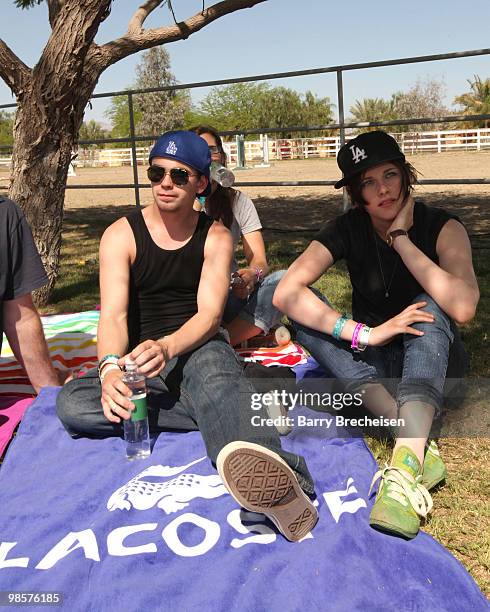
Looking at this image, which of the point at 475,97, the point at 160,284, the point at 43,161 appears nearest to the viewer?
the point at 160,284

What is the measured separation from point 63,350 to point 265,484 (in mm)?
2210

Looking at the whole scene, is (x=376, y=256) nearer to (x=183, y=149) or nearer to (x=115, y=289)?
(x=183, y=149)

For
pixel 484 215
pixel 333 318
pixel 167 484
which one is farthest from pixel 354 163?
pixel 484 215

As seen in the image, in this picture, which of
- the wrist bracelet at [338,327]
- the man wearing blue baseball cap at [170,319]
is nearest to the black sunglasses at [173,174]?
the man wearing blue baseball cap at [170,319]

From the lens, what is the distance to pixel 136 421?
2574 mm

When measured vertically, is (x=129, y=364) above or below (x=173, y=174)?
below

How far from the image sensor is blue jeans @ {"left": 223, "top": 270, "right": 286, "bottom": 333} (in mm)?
3580

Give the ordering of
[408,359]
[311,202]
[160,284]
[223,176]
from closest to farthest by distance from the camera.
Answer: [408,359] < [160,284] < [223,176] < [311,202]

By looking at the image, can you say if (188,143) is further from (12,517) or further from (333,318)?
(12,517)

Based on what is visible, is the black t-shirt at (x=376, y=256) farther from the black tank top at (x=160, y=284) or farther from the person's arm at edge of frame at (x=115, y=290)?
the person's arm at edge of frame at (x=115, y=290)

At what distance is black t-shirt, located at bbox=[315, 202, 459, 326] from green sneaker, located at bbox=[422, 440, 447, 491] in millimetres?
625

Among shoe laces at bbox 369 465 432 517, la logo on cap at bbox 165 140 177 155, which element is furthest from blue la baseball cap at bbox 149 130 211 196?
shoe laces at bbox 369 465 432 517

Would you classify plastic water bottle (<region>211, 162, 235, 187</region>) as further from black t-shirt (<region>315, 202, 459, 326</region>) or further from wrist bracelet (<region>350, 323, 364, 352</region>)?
wrist bracelet (<region>350, 323, 364, 352</region>)

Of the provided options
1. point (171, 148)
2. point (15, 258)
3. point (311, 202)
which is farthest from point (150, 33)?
point (311, 202)
